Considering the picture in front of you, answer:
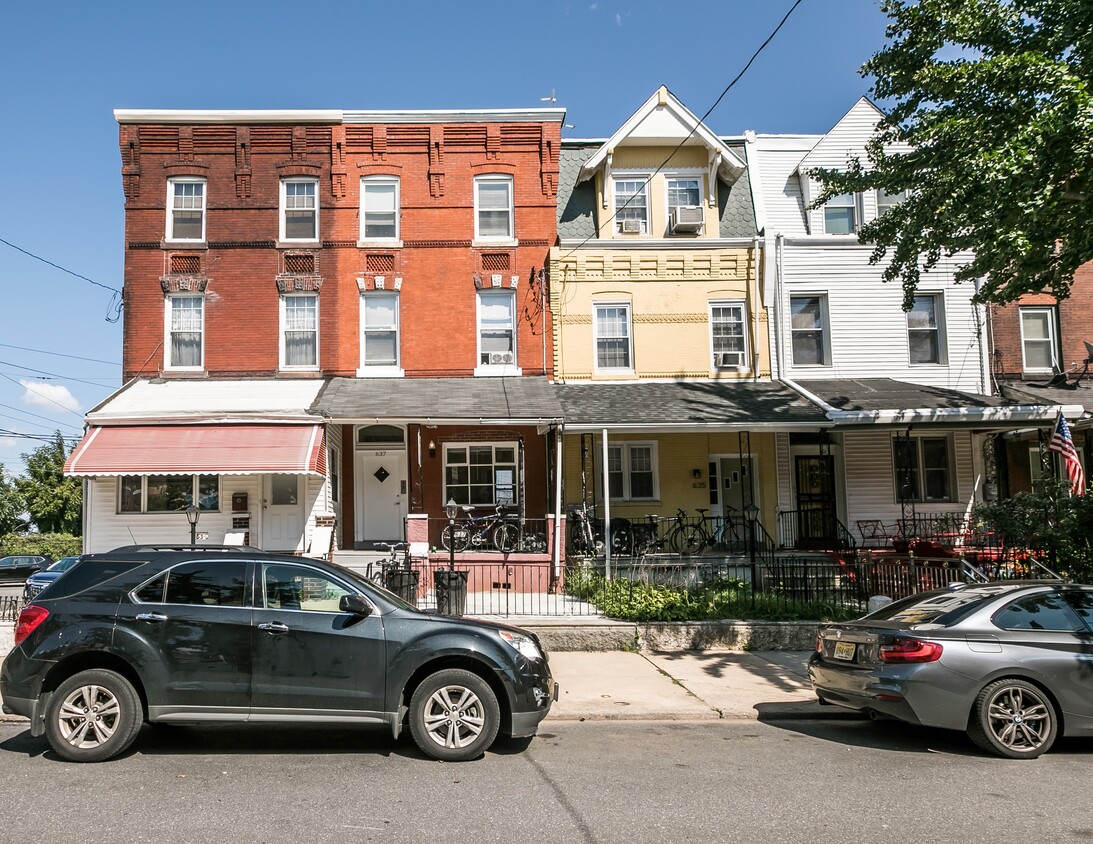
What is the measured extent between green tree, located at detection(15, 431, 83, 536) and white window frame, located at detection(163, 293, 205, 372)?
3142 centimetres

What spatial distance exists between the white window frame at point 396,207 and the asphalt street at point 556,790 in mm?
13173

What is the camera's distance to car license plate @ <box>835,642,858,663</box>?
25.9 ft

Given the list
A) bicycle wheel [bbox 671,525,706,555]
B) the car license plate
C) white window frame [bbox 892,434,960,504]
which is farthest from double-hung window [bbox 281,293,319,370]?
the car license plate

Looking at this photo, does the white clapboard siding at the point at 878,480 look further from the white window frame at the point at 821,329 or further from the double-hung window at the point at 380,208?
the double-hung window at the point at 380,208

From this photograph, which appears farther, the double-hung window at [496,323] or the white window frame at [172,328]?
the double-hung window at [496,323]

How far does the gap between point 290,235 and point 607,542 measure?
10.2 m

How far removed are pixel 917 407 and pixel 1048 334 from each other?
559 cm

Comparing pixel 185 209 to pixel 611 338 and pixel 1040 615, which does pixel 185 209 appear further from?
pixel 1040 615

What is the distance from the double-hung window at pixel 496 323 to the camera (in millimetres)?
19344

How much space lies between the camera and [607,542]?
594 inches

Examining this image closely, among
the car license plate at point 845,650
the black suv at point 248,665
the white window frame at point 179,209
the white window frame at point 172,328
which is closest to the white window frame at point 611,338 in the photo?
the white window frame at point 172,328

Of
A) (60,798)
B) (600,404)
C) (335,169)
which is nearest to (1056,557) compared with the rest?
(600,404)

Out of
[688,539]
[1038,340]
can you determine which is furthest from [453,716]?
[1038,340]

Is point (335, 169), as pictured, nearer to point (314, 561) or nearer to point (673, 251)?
point (673, 251)
